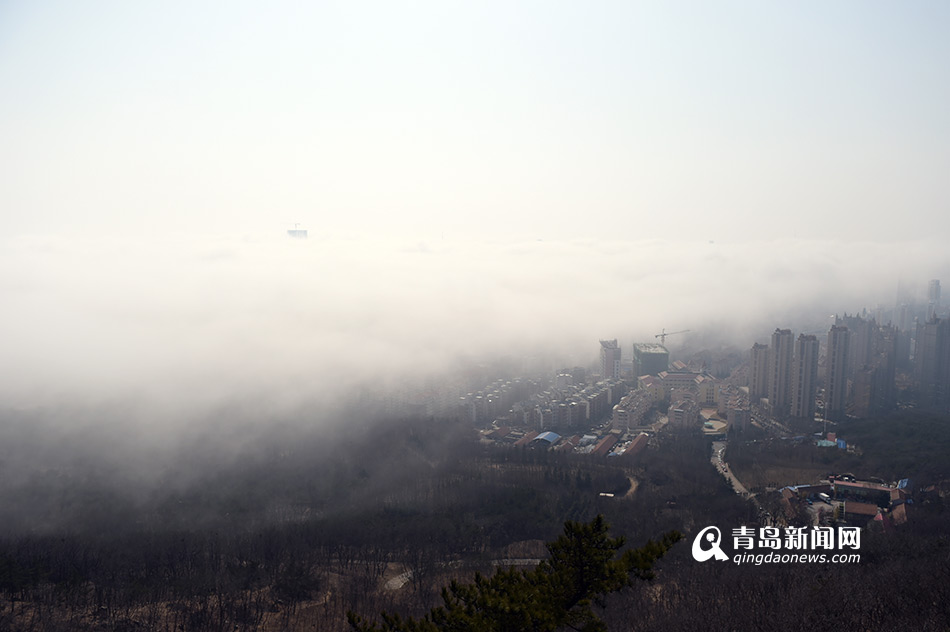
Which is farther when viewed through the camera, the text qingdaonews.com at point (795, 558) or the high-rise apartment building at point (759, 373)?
the high-rise apartment building at point (759, 373)

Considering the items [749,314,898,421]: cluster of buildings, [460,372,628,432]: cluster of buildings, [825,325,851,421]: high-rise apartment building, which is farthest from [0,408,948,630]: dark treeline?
[825,325,851,421]: high-rise apartment building

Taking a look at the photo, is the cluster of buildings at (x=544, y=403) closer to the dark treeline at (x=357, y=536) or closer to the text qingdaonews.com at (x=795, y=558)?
the dark treeline at (x=357, y=536)

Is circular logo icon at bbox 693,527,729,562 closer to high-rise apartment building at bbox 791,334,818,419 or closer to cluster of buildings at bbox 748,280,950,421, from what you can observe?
high-rise apartment building at bbox 791,334,818,419

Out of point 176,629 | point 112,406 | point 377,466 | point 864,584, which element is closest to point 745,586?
point 864,584

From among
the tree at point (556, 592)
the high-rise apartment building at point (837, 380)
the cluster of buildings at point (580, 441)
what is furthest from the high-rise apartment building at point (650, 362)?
the tree at point (556, 592)

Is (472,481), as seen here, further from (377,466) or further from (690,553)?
(690,553)

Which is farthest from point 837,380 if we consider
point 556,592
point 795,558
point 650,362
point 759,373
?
point 556,592
